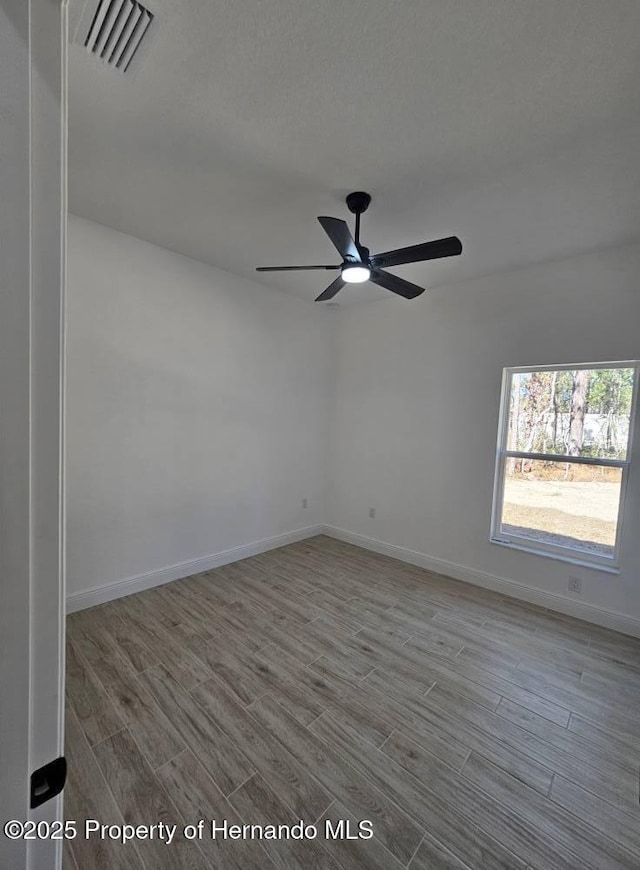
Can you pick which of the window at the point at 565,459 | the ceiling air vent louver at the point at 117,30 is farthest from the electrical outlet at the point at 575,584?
the ceiling air vent louver at the point at 117,30

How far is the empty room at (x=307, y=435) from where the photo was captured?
0.57 metres

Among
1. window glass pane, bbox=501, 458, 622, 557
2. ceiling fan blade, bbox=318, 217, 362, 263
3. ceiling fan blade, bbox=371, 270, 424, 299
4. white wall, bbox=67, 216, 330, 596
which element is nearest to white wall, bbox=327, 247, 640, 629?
window glass pane, bbox=501, 458, 622, 557

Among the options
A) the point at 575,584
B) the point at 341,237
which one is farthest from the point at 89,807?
the point at 575,584

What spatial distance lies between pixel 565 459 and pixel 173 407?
10.8ft

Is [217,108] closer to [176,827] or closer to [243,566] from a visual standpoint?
[176,827]

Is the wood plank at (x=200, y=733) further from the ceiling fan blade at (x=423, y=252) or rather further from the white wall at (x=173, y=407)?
the ceiling fan blade at (x=423, y=252)

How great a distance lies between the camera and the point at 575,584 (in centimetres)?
288

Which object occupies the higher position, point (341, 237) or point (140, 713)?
point (341, 237)

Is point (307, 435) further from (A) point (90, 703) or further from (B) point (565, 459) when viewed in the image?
(A) point (90, 703)

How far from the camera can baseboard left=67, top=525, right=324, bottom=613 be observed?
108 inches

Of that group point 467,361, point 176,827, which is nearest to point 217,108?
point 467,361

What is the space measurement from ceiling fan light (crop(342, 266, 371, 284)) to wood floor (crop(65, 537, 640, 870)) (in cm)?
236

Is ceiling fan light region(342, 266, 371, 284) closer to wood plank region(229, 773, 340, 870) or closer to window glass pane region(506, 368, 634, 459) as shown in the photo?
window glass pane region(506, 368, 634, 459)

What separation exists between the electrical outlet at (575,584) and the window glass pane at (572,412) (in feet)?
3.20
